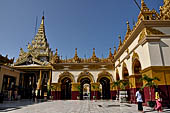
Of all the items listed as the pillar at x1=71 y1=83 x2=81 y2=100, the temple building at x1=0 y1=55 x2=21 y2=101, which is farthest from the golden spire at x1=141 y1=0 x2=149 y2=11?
the temple building at x1=0 y1=55 x2=21 y2=101

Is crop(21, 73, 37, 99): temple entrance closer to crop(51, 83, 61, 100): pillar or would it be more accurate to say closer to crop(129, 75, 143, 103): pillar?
crop(51, 83, 61, 100): pillar

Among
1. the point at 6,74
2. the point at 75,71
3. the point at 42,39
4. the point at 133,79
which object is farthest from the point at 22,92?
the point at 133,79

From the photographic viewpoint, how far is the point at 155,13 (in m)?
11.8

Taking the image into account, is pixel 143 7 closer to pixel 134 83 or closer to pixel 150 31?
pixel 150 31

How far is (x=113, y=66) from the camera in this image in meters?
23.5

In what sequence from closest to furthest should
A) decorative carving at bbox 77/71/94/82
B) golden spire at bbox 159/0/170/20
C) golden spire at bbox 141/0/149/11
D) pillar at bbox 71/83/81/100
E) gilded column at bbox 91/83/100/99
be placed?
golden spire at bbox 159/0/170/20 < golden spire at bbox 141/0/149/11 < gilded column at bbox 91/83/100/99 < pillar at bbox 71/83/81/100 < decorative carving at bbox 77/71/94/82

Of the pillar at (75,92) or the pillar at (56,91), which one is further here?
the pillar at (56,91)

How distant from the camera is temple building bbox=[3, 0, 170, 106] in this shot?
424 inches

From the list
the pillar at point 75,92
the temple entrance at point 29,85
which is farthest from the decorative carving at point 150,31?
the temple entrance at point 29,85

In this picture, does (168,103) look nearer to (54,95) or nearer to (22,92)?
(54,95)

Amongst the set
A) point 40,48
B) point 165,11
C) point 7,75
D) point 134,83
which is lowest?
point 134,83

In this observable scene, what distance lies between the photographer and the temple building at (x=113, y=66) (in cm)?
1077

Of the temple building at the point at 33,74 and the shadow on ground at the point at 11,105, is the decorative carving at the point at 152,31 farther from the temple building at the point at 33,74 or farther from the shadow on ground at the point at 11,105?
the temple building at the point at 33,74

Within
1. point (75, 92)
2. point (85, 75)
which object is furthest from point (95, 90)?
point (75, 92)
